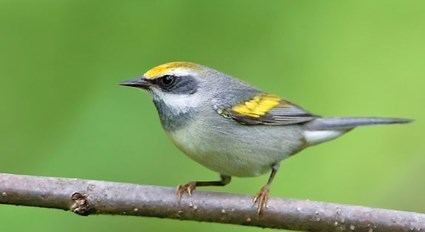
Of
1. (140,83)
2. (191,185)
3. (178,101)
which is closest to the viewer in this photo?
(191,185)

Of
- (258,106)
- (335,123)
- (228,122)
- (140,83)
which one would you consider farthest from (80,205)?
(335,123)

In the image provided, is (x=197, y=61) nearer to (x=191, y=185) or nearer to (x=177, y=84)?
(x=177, y=84)

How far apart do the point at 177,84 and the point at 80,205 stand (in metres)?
1.33

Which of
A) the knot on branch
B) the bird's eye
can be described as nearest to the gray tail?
the bird's eye

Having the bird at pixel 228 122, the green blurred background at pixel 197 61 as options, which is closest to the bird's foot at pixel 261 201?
the bird at pixel 228 122

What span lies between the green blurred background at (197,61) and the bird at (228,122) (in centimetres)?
71

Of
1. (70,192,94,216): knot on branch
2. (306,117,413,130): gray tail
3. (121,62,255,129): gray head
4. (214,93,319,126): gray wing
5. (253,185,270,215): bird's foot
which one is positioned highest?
(121,62,255,129): gray head

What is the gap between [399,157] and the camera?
21.6 ft

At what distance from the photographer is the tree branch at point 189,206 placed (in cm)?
407

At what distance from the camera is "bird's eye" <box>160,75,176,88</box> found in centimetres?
511

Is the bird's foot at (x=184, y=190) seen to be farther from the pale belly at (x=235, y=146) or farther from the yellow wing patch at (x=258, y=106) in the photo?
the yellow wing patch at (x=258, y=106)

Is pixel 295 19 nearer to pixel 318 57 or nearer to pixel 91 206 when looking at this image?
pixel 318 57

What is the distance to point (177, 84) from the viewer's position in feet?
17.0

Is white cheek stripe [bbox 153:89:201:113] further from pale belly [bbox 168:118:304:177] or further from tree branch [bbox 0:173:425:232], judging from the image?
tree branch [bbox 0:173:425:232]
